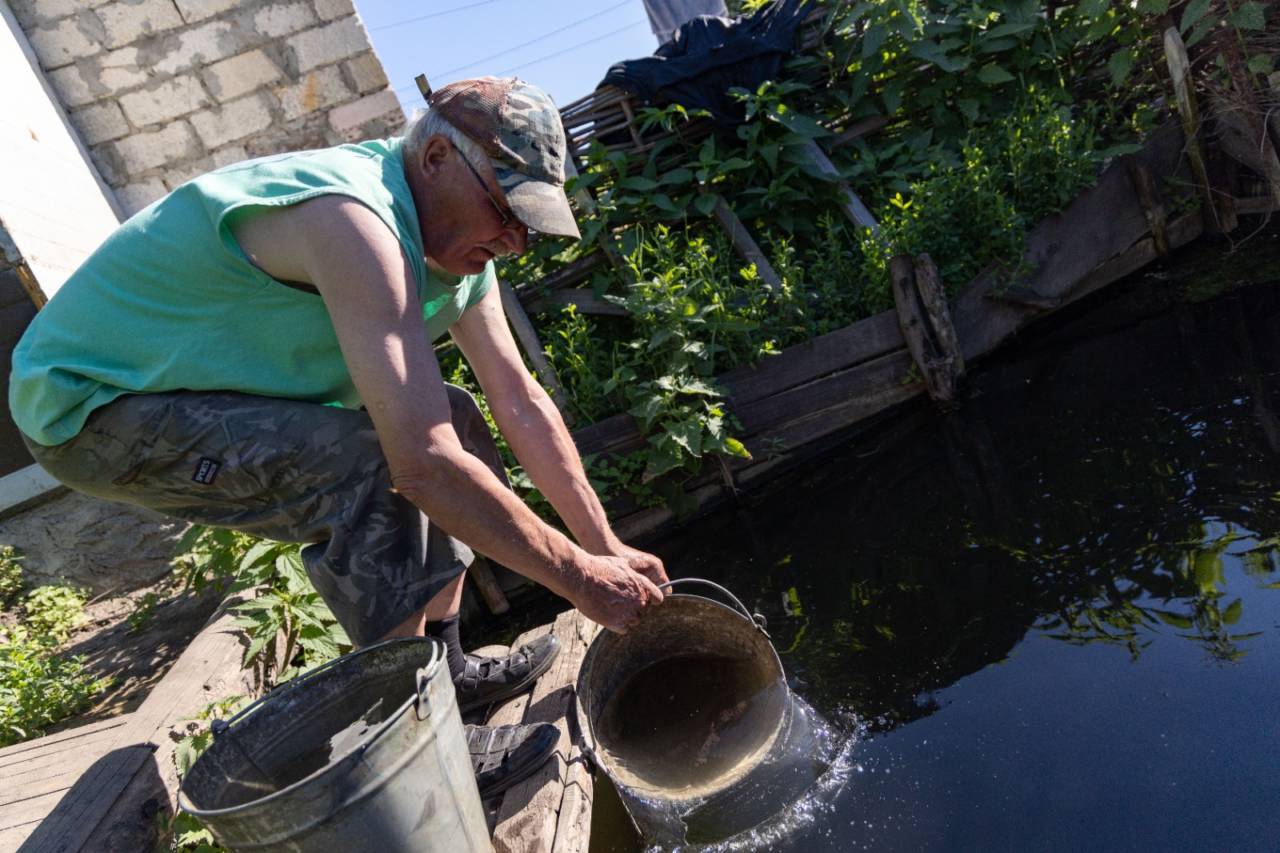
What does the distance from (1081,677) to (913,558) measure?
953 mm

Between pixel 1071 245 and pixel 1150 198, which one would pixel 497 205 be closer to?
pixel 1071 245

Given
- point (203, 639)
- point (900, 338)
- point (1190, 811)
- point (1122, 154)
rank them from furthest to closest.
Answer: point (1122, 154), point (900, 338), point (203, 639), point (1190, 811)

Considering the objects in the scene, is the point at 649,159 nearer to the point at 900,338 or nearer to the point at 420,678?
the point at 900,338

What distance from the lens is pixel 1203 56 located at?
5074 millimetres

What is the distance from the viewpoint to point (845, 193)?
544 cm

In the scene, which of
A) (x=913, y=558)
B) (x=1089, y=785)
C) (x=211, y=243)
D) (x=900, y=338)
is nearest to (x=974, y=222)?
(x=900, y=338)

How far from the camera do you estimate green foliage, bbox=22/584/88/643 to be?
4.62 meters

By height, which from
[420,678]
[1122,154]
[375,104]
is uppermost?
[375,104]

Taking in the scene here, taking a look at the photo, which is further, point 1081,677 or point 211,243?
point 1081,677

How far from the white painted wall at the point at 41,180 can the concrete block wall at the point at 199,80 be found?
0.18 meters

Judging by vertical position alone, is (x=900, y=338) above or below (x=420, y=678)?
below

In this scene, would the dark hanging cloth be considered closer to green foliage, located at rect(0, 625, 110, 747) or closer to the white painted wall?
the white painted wall

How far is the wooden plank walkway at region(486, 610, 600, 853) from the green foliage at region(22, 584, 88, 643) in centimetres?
329

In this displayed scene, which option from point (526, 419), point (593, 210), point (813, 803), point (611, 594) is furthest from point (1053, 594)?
point (593, 210)
